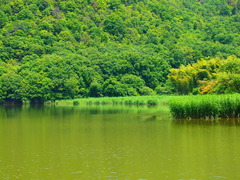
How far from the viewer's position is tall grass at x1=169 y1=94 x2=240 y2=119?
38.2m

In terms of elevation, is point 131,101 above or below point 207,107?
above

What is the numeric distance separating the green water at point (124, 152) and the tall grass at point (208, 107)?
6.38ft

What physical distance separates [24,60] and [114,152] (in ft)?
310

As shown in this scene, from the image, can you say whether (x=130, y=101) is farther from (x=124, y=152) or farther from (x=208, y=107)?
(x=124, y=152)

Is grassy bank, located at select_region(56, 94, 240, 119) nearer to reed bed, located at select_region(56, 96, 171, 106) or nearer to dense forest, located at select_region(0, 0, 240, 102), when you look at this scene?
dense forest, located at select_region(0, 0, 240, 102)

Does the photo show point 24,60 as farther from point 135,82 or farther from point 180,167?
point 180,167

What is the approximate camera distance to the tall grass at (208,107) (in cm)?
3816

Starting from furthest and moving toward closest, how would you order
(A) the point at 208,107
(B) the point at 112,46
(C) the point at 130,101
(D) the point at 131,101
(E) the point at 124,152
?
(B) the point at 112,46, (C) the point at 130,101, (D) the point at 131,101, (A) the point at 208,107, (E) the point at 124,152

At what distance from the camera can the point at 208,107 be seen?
39.2m

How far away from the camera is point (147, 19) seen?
156 meters

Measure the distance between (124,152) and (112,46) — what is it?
11047cm

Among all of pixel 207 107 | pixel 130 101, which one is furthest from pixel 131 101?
pixel 207 107

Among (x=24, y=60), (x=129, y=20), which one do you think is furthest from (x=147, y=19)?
(x=24, y=60)

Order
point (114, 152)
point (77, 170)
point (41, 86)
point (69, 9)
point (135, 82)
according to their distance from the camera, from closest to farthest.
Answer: point (77, 170), point (114, 152), point (41, 86), point (135, 82), point (69, 9)
